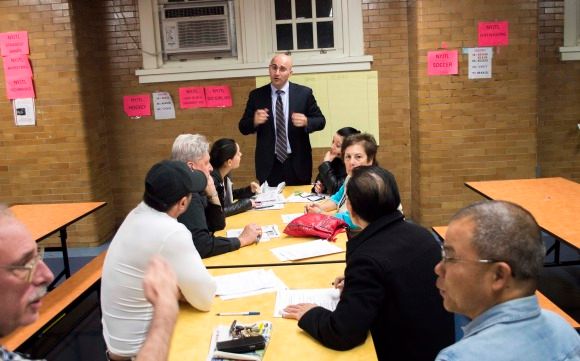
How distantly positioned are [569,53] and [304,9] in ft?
10.3

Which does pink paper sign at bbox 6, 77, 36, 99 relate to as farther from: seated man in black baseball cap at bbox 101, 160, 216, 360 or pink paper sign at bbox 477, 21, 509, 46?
pink paper sign at bbox 477, 21, 509, 46

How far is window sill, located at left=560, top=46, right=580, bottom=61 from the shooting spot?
20.9ft

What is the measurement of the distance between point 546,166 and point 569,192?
2.55 metres

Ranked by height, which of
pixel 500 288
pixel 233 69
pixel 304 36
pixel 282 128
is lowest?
pixel 500 288

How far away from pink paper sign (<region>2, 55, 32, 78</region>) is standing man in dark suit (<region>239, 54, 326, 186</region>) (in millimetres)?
2690

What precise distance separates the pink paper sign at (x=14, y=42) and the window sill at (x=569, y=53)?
20.1 ft

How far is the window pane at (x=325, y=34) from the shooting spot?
654 cm

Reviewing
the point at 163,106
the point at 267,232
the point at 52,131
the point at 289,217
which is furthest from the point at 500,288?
the point at 52,131

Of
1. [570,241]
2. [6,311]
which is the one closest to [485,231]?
[6,311]

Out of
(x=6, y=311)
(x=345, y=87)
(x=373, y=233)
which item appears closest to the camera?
(x=6, y=311)

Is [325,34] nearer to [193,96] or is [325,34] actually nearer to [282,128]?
[193,96]

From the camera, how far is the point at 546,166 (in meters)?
6.74

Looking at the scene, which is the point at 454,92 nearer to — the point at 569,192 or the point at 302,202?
the point at 569,192

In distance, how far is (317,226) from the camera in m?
3.42
